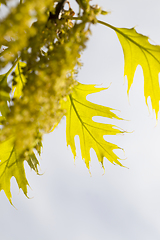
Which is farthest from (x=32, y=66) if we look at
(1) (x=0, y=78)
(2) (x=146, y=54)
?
(2) (x=146, y=54)

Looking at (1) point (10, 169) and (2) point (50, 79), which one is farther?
(1) point (10, 169)

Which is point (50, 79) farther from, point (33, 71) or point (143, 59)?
point (143, 59)

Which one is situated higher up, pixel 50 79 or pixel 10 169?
pixel 10 169

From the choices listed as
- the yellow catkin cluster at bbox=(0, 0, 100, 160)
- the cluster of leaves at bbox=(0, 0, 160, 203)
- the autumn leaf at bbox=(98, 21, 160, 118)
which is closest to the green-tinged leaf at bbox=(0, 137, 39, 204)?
the cluster of leaves at bbox=(0, 0, 160, 203)

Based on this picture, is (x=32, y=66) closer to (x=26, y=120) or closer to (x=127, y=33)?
(x=26, y=120)

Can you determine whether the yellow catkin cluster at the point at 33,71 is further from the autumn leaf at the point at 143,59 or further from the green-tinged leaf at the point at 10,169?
the green-tinged leaf at the point at 10,169

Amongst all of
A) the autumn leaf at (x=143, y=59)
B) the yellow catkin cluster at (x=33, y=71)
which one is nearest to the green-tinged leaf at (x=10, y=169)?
the autumn leaf at (x=143, y=59)

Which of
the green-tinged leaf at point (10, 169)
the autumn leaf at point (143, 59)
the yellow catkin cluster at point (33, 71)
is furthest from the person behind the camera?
the green-tinged leaf at point (10, 169)

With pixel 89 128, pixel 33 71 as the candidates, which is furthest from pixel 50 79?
pixel 89 128
